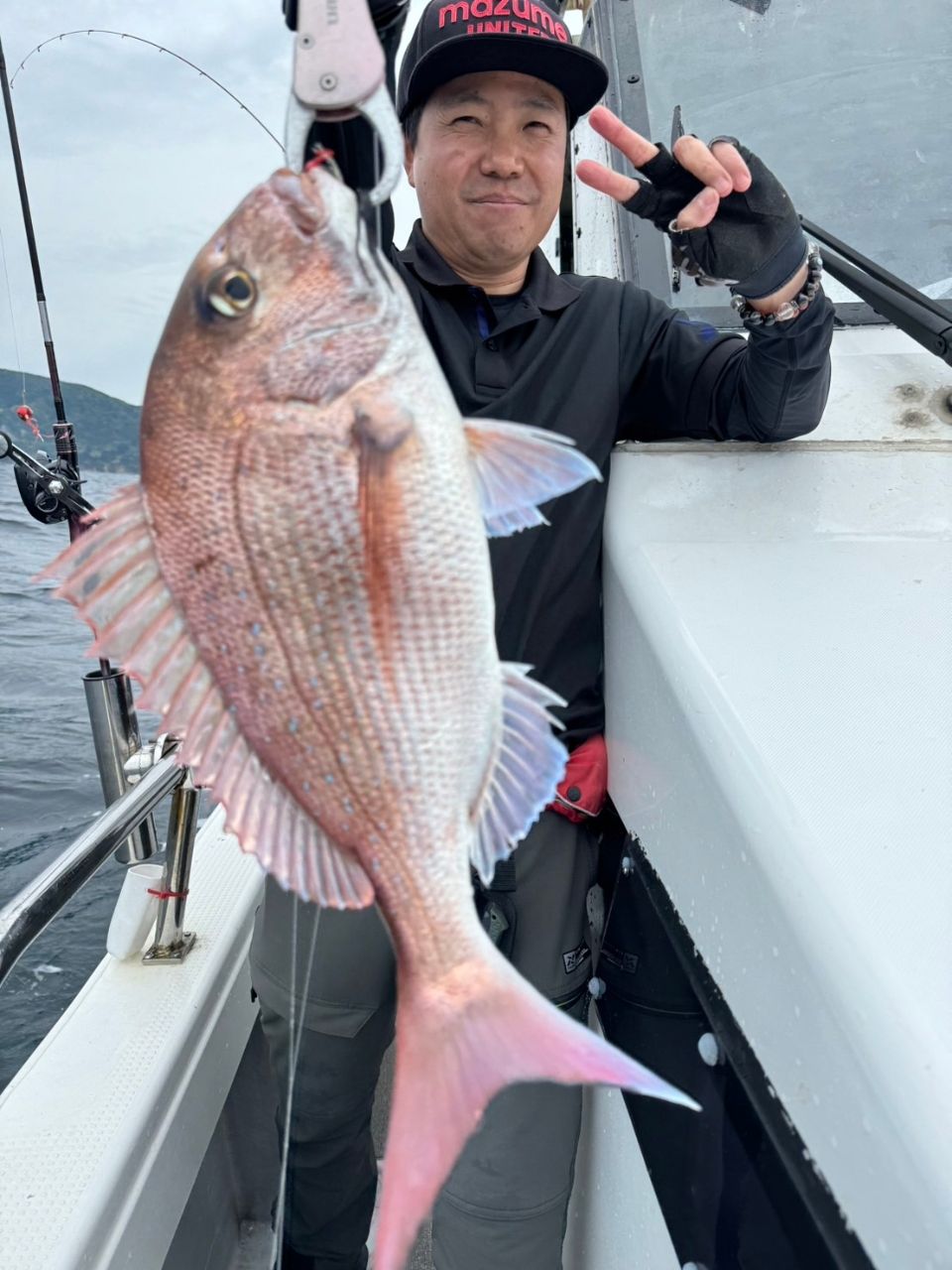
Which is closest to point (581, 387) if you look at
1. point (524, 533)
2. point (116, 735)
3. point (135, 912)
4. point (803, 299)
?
point (524, 533)

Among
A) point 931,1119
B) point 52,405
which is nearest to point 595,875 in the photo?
point 931,1119

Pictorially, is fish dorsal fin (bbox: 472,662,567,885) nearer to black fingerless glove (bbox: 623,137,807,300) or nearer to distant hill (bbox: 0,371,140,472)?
black fingerless glove (bbox: 623,137,807,300)

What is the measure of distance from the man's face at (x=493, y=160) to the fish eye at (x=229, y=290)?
3.29 ft

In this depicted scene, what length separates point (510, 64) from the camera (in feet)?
5.78

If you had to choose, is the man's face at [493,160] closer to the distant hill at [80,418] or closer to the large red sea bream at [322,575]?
the large red sea bream at [322,575]

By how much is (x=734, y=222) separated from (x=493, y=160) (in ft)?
1.88

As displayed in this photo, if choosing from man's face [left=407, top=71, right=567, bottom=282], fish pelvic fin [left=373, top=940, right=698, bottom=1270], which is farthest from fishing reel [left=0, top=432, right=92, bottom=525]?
fish pelvic fin [left=373, top=940, right=698, bottom=1270]

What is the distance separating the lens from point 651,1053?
1514 millimetres

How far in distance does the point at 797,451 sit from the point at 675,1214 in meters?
1.30

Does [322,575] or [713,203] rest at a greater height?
[713,203]

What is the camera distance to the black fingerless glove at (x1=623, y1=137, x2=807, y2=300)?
1.49m

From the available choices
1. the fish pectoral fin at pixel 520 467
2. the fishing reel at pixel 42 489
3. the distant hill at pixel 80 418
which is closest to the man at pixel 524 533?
the fish pectoral fin at pixel 520 467

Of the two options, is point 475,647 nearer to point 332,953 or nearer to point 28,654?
point 332,953

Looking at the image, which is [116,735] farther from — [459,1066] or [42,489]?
[459,1066]
